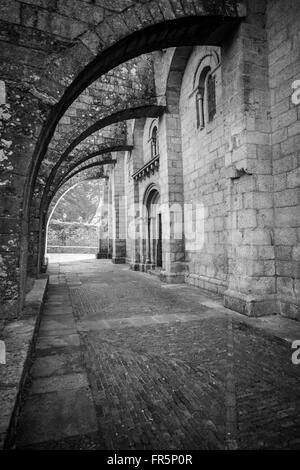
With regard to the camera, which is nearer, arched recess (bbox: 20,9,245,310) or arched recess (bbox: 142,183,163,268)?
arched recess (bbox: 20,9,245,310)

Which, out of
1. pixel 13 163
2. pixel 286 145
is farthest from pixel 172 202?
pixel 13 163

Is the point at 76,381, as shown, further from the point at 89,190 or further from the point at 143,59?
the point at 89,190

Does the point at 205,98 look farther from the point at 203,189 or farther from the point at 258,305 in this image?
the point at 258,305

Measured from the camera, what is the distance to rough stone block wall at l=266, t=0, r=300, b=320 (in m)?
3.93

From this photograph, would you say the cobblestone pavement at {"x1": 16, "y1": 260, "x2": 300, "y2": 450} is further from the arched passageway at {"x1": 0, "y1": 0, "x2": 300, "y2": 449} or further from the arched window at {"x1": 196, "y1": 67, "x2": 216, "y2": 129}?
the arched window at {"x1": 196, "y1": 67, "x2": 216, "y2": 129}

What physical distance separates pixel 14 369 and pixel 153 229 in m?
9.57

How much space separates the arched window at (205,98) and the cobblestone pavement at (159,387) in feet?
15.6

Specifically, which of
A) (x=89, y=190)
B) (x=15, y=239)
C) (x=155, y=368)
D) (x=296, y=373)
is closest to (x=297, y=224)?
(x=296, y=373)

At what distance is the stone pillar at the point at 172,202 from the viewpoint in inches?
300

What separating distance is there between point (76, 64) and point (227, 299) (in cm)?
405

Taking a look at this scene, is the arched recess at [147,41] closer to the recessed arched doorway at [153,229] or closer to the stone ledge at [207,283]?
the stone ledge at [207,283]

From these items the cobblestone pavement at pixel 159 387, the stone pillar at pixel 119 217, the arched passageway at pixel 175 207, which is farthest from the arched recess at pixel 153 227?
the cobblestone pavement at pixel 159 387

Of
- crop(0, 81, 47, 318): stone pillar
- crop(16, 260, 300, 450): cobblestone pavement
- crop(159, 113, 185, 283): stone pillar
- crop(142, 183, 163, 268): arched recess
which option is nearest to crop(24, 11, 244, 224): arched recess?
crop(0, 81, 47, 318): stone pillar

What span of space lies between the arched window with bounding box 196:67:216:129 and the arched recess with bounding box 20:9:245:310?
1.65m
